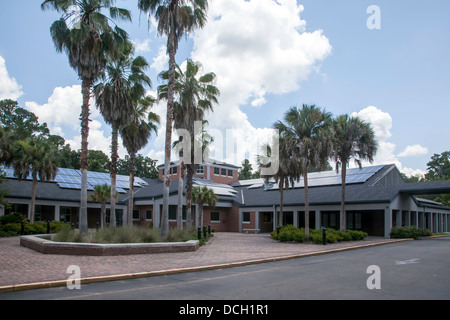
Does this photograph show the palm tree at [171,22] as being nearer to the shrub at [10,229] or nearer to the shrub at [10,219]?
the shrub at [10,229]

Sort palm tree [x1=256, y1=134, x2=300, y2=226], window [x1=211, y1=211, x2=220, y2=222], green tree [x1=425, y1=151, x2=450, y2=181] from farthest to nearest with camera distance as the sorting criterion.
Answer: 1. green tree [x1=425, y1=151, x2=450, y2=181]
2. window [x1=211, y1=211, x2=220, y2=222]
3. palm tree [x1=256, y1=134, x2=300, y2=226]

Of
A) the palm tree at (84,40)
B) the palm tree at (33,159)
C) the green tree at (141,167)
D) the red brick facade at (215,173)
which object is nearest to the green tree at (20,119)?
the green tree at (141,167)

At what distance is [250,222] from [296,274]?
93.5 feet

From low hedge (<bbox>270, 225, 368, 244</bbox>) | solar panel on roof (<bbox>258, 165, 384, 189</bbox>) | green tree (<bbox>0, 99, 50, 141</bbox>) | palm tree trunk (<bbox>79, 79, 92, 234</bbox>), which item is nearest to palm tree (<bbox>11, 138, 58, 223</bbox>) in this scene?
palm tree trunk (<bbox>79, 79, 92, 234</bbox>)

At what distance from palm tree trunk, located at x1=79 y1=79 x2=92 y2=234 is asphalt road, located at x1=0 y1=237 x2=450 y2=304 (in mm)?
8048

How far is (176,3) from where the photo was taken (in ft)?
63.1

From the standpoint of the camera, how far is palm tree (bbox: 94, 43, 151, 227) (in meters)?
20.9

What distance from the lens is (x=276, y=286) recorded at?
8797 mm

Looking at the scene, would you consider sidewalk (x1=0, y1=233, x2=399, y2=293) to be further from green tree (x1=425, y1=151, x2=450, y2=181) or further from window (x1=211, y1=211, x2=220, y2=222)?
green tree (x1=425, y1=151, x2=450, y2=181)

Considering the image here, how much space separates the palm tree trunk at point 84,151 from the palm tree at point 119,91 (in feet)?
7.65

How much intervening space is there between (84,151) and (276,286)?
1207cm

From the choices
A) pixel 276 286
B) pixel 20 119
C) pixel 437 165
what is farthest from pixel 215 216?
pixel 437 165

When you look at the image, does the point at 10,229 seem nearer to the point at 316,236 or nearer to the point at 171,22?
the point at 171,22
